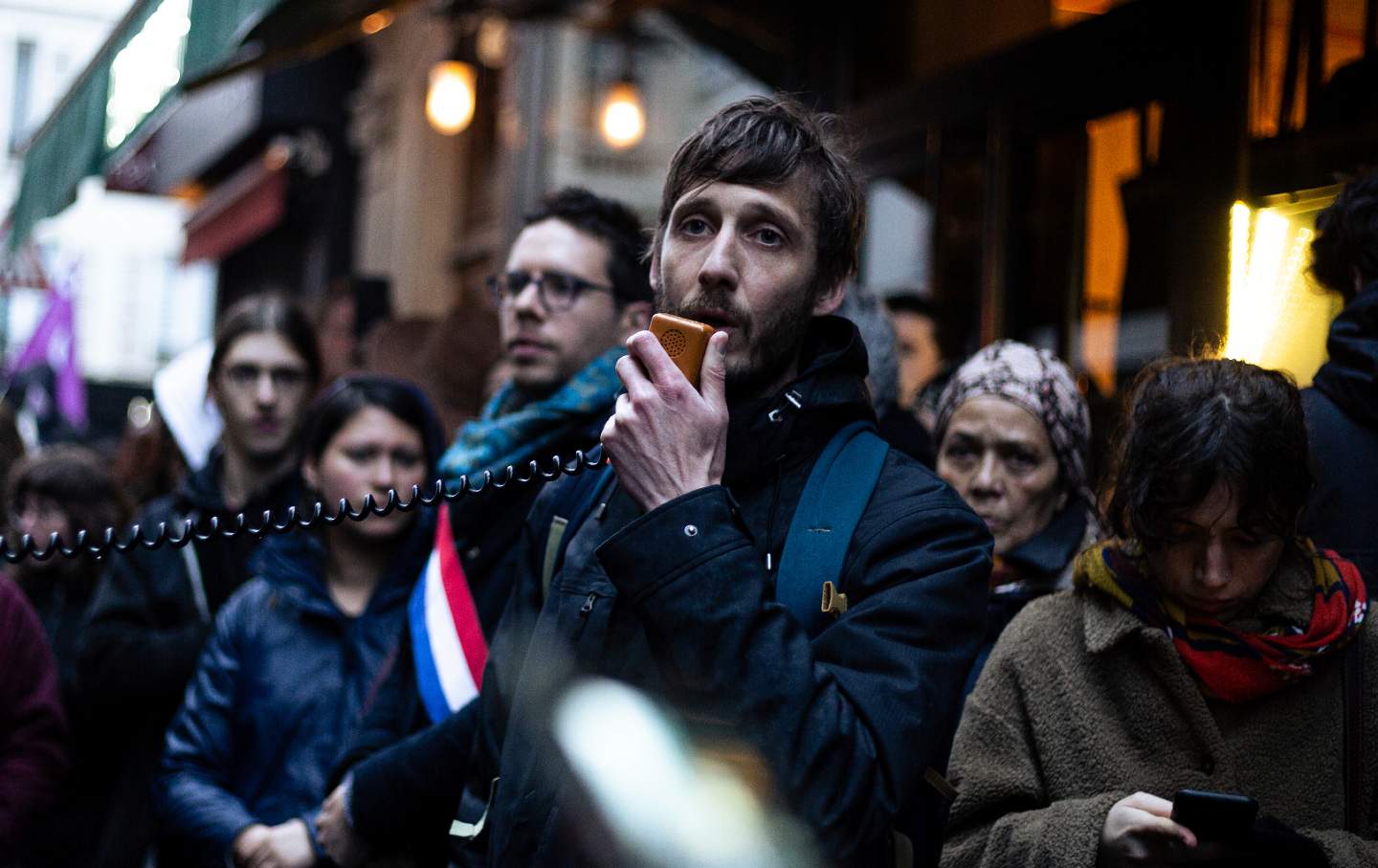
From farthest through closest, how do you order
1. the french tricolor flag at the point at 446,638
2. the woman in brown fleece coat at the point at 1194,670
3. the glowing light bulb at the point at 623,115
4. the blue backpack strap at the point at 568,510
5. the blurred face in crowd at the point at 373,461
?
the glowing light bulb at the point at 623,115
the blurred face in crowd at the point at 373,461
the french tricolor flag at the point at 446,638
the blue backpack strap at the point at 568,510
the woman in brown fleece coat at the point at 1194,670

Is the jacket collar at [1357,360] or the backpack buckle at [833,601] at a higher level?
the jacket collar at [1357,360]

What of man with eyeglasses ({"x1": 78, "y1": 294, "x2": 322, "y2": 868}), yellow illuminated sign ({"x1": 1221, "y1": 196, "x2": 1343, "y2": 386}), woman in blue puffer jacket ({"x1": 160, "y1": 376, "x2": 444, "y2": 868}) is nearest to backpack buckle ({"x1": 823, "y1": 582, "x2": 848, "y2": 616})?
yellow illuminated sign ({"x1": 1221, "y1": 196, "x2": 1343, "y2": 386})

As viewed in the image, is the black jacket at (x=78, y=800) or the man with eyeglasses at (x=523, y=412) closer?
the man with eyeglasses at (x=523, y=412)

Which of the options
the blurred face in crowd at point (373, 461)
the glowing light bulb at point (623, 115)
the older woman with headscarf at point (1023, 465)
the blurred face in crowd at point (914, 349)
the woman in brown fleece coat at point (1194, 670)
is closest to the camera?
the woman in brown fleece coat at point (1194, 670)

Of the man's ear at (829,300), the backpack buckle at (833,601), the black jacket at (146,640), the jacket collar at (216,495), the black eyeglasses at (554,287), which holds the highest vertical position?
the black eyeglasses at (554,287)

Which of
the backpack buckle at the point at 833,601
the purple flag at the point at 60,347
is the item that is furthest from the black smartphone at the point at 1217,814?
the purple flag at the point at 60,347

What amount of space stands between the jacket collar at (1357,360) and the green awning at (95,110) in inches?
159

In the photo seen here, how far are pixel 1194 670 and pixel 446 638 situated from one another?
5.38 feet

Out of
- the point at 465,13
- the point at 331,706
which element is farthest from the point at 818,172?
the point at 465,13

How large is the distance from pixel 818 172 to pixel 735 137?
0.14m

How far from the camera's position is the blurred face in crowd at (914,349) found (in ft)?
18.7

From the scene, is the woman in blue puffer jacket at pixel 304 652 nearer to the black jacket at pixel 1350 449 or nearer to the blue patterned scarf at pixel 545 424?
the blue patterned scarf at pixel 545 424

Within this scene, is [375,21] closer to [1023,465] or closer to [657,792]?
[1023,465]

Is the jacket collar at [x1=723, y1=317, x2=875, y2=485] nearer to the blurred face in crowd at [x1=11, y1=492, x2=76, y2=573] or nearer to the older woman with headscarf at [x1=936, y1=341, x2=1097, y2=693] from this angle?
the older woman with headscarf at [x1=936, y1=341, x2=1097, y2=693]
